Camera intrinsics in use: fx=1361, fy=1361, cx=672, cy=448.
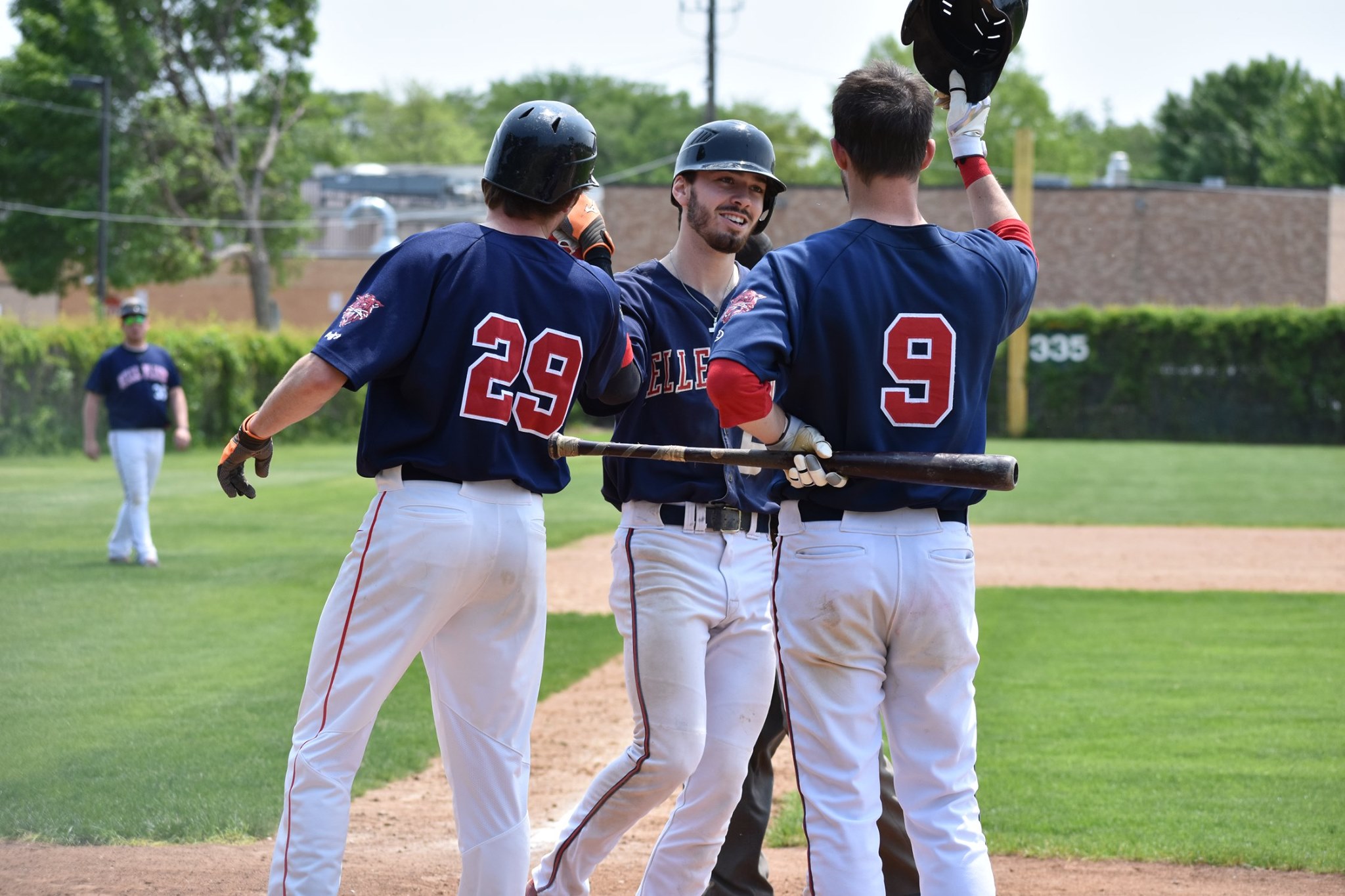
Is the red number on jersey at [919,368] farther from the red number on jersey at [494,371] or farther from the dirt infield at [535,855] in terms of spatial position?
the dirt infield at [535,855]

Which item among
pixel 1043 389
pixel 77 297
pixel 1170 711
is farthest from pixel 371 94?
pixel 1170 711

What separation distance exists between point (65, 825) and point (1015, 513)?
51.0ft

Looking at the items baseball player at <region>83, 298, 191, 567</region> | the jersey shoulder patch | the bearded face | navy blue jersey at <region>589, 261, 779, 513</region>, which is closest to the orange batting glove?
navy blue jersey at <region>589, 261, 779, 513</region>

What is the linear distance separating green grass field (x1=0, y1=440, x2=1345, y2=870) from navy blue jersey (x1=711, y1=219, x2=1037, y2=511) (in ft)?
8.86

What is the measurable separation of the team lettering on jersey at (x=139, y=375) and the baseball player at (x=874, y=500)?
398 inches

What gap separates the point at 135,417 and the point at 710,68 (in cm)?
2494

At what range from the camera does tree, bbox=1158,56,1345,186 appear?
6191 cm

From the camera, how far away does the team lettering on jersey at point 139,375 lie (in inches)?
475

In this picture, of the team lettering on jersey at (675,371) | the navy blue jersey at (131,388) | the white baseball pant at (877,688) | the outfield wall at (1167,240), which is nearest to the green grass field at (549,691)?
the navy blue jersey at (131,388)

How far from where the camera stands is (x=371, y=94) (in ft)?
304

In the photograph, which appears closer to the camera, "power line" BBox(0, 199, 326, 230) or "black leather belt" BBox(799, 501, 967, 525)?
"black leather belt" BBox(799, 501, 967, 525)

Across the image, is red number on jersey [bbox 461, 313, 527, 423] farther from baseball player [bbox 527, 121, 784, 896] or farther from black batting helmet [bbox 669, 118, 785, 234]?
black batting helmet [bbox 669, 118, 785, 234]

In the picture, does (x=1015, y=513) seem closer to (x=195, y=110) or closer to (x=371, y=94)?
(x=195, y=110)

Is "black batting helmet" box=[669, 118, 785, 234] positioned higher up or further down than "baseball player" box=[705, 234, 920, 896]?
higher up
